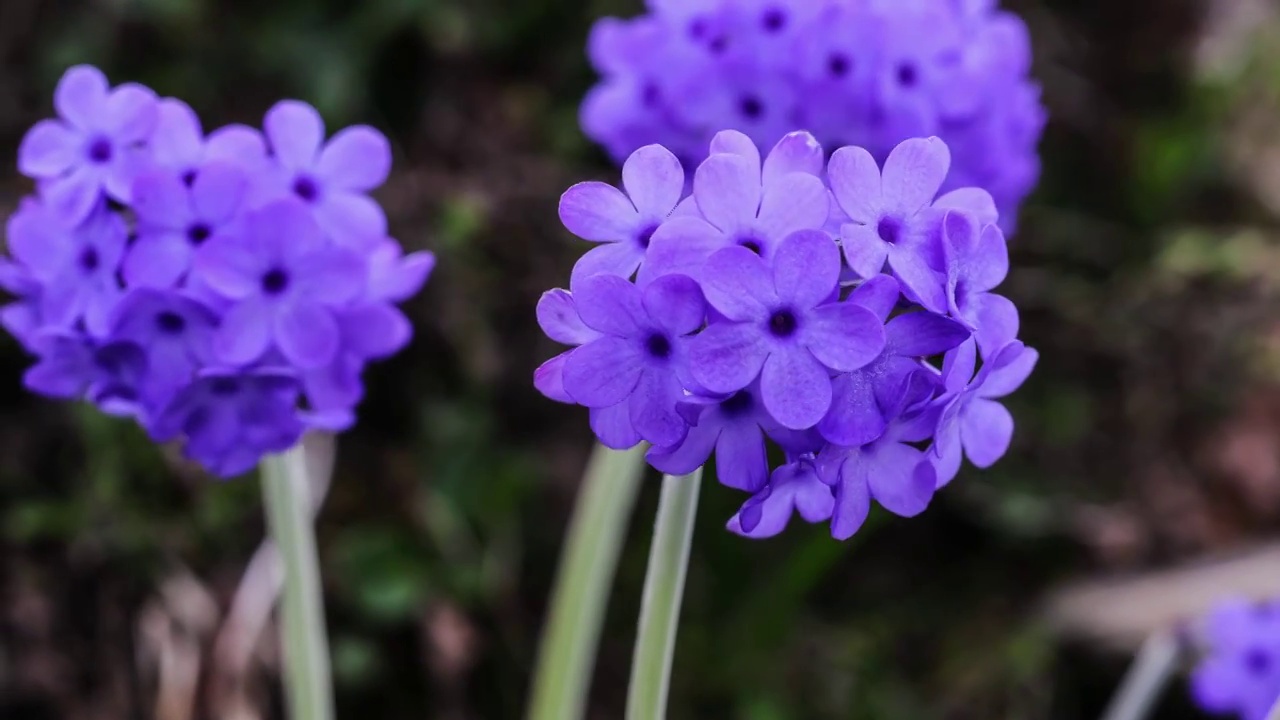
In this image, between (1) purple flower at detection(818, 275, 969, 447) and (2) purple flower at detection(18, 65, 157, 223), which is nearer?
(1) purple flower at detection(818, 275, 969, 447)

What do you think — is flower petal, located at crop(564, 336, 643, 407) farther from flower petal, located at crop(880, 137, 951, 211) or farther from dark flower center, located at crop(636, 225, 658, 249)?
flower petal, located at crop(880, 137, 951, 211)

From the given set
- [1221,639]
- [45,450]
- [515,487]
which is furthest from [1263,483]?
[45,450]

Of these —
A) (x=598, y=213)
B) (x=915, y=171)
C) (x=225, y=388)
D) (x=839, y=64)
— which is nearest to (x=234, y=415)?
(x=225, y=388)

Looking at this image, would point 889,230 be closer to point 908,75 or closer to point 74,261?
point 908,75

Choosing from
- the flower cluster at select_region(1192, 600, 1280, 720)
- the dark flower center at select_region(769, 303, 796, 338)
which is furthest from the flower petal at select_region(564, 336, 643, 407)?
the flower cluster at select_region(1192, 600, 1280, 720)

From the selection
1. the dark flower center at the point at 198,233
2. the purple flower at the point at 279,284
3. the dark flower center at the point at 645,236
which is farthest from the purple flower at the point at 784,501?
the dark flower center at the point at 198,233

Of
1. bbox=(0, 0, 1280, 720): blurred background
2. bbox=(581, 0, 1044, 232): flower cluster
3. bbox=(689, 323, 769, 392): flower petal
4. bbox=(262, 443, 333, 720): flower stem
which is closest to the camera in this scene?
bbox=(689, 323, 769, 392): flower petal

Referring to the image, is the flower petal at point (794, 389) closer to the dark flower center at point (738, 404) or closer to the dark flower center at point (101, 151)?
the dark flower center at point (738, 404)
